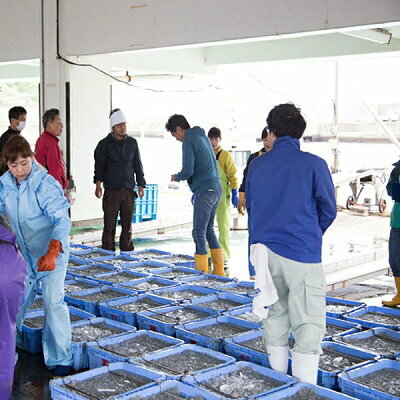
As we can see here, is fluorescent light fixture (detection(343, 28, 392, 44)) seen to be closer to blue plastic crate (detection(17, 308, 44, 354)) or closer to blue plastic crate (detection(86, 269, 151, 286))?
blue plastic crate (detection(86, 269, 151, 286))

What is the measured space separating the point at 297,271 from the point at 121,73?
14.3 metres

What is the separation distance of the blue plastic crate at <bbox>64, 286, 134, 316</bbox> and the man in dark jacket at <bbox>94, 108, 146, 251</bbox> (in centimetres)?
202

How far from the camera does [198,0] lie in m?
8.00

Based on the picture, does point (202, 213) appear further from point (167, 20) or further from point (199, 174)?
point (167, 20)

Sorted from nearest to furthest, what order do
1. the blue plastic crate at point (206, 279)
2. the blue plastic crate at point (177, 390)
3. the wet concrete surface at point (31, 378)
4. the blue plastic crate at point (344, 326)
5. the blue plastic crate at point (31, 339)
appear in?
the blue plastic crate at point (177, 390) → the wet concrete surface at point (31, 378) → the blue plastic crate at point (344, 326) → the blue plastic crate at point (31, 339) → the blue plastic crate at point (206, 279)

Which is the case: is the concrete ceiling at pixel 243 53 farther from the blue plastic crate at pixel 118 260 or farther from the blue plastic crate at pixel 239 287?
the blue plastic crate at pixel 239 287

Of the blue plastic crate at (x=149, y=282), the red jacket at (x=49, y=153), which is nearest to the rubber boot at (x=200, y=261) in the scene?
the blue plastic crate at (x=149, y=282)

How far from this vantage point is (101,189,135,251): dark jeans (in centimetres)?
789

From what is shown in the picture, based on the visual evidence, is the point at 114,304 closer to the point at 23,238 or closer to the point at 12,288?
the point at 23,238

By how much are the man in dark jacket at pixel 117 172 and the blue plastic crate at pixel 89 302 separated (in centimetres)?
202

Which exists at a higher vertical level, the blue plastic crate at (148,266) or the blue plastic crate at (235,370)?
the blue plastic crate at (148,266)

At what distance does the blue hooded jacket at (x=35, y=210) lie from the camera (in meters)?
4.07

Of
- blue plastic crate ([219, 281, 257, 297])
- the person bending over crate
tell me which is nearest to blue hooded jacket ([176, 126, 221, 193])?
blue plastic crate ([219, 281, 257, 297])

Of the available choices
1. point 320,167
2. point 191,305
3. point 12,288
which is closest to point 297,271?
point 320,167
